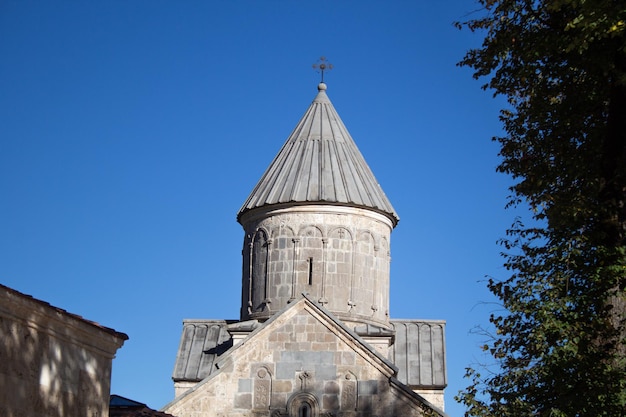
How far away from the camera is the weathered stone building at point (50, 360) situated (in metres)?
9.07

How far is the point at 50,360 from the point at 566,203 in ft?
24.3

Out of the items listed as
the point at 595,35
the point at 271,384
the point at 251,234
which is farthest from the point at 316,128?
the point at 595,35

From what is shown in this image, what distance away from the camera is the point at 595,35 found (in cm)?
1284

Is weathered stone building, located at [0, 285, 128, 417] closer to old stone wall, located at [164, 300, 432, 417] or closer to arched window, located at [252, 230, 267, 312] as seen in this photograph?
old stone wall, located at [164, 300, 432, 417]

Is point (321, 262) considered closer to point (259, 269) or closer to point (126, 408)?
point (259, 269)

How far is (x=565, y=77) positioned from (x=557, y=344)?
12.5ft

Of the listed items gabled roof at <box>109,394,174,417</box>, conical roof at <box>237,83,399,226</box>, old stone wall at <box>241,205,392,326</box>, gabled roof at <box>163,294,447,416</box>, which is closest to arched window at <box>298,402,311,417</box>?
gabled roof at <box>163,294,447,416</box>

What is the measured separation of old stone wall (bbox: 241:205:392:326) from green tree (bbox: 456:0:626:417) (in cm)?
854

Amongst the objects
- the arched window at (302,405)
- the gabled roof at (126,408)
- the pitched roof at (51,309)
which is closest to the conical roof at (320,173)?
the arched window at (302,405)

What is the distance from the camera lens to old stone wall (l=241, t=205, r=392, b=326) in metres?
23.6

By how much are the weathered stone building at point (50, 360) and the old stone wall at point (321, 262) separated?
1274 cm

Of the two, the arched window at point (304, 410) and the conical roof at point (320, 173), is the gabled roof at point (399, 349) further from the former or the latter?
the arched window at point (304, 410)

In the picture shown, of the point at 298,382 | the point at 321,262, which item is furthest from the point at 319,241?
the point at 298,382

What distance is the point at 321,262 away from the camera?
2373 cm
